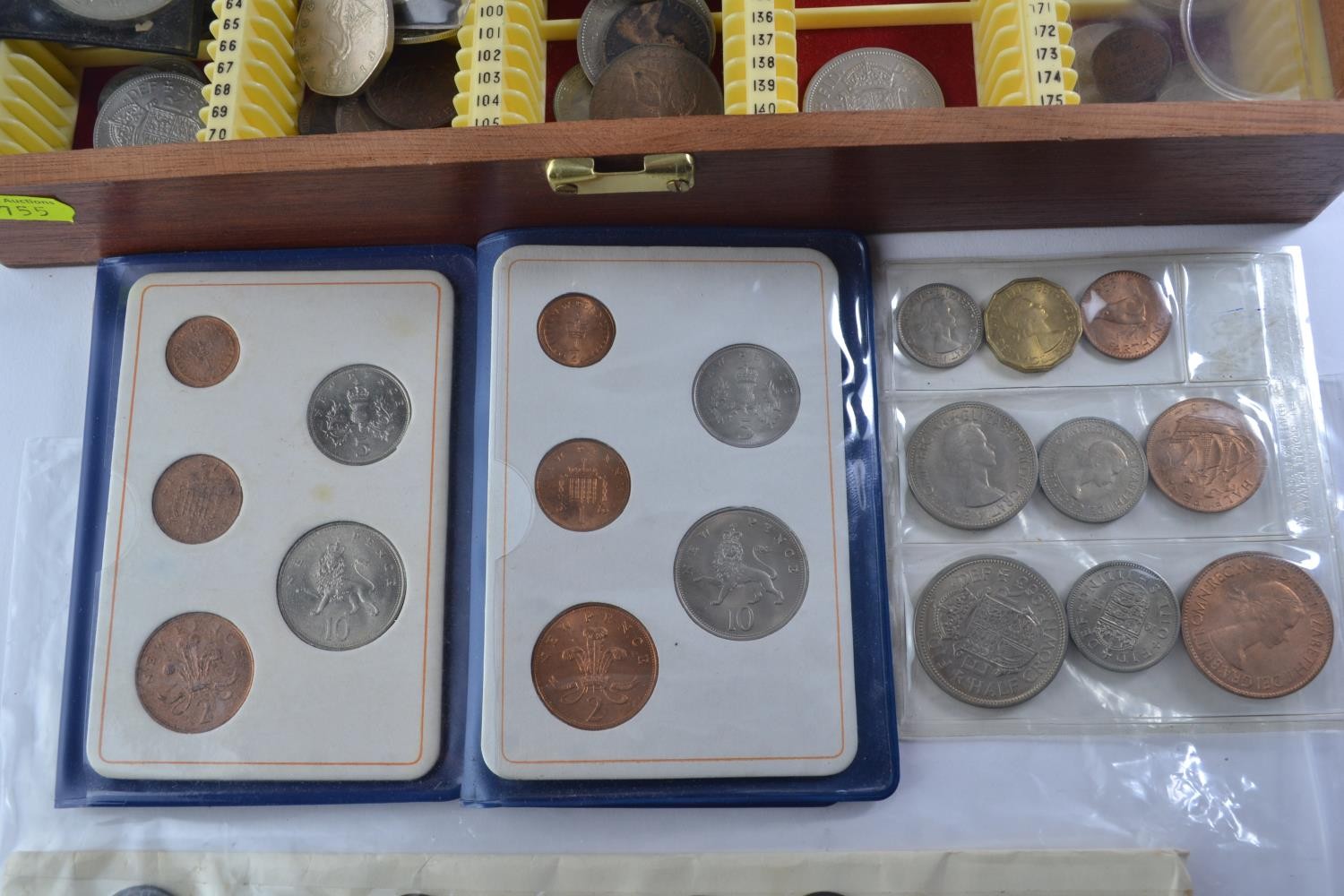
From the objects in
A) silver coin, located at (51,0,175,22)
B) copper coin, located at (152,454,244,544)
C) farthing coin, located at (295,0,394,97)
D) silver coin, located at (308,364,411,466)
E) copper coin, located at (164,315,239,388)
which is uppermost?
silver coin, located at (51,0,175,22)

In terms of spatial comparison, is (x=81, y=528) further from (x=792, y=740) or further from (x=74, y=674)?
(x=792, y=740)

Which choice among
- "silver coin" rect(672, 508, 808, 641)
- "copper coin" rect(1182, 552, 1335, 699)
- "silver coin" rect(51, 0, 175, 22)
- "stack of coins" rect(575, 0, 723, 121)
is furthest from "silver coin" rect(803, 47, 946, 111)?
"silver coin" rect(51, 0, 175, 22)

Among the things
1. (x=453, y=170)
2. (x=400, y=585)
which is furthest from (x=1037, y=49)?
(x=400, y=585)

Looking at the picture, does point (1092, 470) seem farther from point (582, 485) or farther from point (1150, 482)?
point (582, 485)

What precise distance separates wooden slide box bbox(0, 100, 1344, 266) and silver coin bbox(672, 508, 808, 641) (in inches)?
11.6

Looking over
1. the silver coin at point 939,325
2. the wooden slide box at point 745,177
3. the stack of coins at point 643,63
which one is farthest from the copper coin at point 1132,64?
the stack of coins at point 643,63

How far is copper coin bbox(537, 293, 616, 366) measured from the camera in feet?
2.89

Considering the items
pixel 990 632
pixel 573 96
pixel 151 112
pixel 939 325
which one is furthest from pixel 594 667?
pixel 151 112

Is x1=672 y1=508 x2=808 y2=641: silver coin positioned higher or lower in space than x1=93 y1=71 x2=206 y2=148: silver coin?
lower

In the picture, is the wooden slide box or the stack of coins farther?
the stack of coins

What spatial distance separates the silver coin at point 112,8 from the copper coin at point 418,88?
23cm

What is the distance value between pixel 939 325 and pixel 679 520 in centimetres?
32

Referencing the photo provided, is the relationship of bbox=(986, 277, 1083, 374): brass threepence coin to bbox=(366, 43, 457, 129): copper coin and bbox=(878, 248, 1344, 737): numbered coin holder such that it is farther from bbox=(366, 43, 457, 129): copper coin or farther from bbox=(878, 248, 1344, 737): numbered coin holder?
bbox=(366, 43, 457, 129): copper coin

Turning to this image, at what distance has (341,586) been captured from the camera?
0.86 meters
